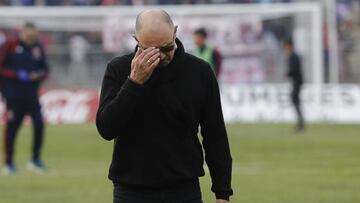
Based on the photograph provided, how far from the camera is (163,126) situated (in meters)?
6.48

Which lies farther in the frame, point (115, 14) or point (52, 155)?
point (115, 14)

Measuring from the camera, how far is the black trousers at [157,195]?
6520 millimetres

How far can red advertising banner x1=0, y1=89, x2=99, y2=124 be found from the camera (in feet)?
102

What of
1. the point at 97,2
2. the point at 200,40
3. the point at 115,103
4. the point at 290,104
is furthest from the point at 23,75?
the point at 97,2

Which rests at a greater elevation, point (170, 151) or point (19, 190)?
point (170, 151)

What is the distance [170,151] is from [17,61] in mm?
11535

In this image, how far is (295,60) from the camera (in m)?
28.2

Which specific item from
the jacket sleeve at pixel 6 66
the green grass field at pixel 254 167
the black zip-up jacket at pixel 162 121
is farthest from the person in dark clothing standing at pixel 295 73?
the black zip-up jacket at pixel 162 121

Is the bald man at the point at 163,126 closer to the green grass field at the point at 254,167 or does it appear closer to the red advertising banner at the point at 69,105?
the green grass field at the point at 254,167

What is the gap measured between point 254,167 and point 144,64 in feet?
42.8

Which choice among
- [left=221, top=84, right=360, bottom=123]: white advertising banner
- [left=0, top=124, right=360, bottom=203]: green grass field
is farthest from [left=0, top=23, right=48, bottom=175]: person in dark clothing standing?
[left=221, top=84, right=360, bottom=123]: white advertising banner

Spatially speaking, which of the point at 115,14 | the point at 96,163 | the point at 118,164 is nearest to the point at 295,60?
the point at 115,14

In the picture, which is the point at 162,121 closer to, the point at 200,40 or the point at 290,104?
the point at 200,40

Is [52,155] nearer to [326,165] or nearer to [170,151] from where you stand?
[326,165]
